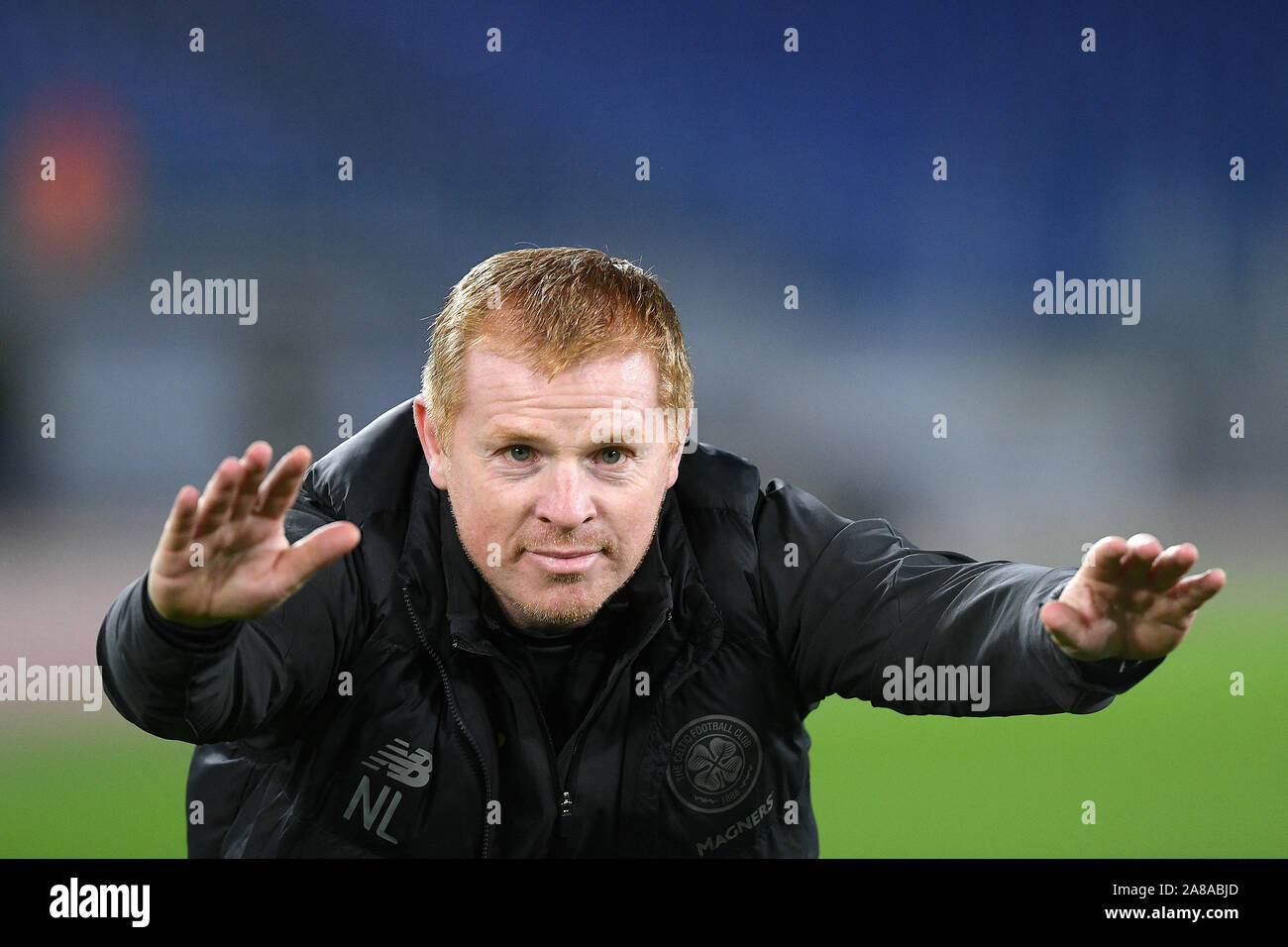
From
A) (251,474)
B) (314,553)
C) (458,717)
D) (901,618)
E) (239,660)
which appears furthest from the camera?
(901,618)

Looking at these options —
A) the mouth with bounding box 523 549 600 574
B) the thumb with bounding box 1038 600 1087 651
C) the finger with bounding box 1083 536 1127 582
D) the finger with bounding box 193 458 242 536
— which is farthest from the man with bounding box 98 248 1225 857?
the finger with bounding box 193 458 242 536

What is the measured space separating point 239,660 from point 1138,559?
182cm

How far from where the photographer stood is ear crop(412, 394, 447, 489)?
2.94 m

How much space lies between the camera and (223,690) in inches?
96.7

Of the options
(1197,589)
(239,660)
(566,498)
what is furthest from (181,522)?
(1197,589)

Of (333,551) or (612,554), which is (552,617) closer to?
(612,554)

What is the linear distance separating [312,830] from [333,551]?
42.2 inches

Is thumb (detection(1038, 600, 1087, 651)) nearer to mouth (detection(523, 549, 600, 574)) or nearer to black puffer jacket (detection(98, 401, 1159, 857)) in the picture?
black puffer jacket (detection(98, 401, 1159, 857))

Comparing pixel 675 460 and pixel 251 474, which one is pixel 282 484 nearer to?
pixel 251 474

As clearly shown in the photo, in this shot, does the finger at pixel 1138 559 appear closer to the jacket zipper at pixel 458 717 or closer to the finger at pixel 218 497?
the jacket zipper at pixel 458 717

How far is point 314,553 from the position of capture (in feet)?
7.40

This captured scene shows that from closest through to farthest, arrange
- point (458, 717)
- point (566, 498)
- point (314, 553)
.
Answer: point (314, 553) < point (566, 498) < point (458, 717)

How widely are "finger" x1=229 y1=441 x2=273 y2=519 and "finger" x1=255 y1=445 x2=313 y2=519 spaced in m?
0.02

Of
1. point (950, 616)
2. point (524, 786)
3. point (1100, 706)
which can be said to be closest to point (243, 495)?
point (524, 786)
